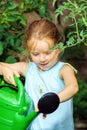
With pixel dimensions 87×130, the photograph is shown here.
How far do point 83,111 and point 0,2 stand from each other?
206 cm

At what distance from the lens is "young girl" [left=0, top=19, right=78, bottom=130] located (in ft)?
9.47

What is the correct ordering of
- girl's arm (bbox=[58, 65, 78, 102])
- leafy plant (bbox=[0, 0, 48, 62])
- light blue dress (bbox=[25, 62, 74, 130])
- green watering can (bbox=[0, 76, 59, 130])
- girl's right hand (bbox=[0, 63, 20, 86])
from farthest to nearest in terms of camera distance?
leafy plant (bbox=[0, 0, 48, 62])
light blue dress (bbox=[25, 62, 74, 130])
girl's right hand (bbox=[0, 63, 20, 86])
girl's arm (bbox=[58, 65, 78, 102])
green watering can (bbox=[0, 76, 59, 130])

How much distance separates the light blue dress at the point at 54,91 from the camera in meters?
2.98

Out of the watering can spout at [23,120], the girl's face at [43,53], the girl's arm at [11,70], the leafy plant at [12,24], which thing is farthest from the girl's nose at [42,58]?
the leafy plant at [12,24]

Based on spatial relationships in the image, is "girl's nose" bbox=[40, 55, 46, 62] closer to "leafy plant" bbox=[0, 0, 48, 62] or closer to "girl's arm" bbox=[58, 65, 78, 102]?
"girl's arm" bbox=[58, 65, 78, 102]

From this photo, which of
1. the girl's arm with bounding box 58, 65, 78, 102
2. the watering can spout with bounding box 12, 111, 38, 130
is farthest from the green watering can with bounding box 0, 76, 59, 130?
the girl's arm with bounding box 58, 65, 78, 102

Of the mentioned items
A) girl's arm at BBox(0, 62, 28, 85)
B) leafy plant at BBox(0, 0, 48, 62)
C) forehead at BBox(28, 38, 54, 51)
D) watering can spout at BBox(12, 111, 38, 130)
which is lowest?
leafy plant at BBox(0, 0, 48, 62)

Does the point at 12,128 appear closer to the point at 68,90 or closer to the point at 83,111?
the point at 68,90

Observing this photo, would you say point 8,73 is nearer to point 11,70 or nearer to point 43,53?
Answer: point 11,70

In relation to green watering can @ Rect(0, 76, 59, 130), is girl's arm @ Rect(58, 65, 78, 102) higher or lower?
lower

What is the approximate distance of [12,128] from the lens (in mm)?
2432

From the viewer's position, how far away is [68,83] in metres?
2.74

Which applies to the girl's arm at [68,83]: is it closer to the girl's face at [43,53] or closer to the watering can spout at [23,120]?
the girl's face at [43,53]

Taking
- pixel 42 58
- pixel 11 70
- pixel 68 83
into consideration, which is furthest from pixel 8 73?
pixel 68 83
